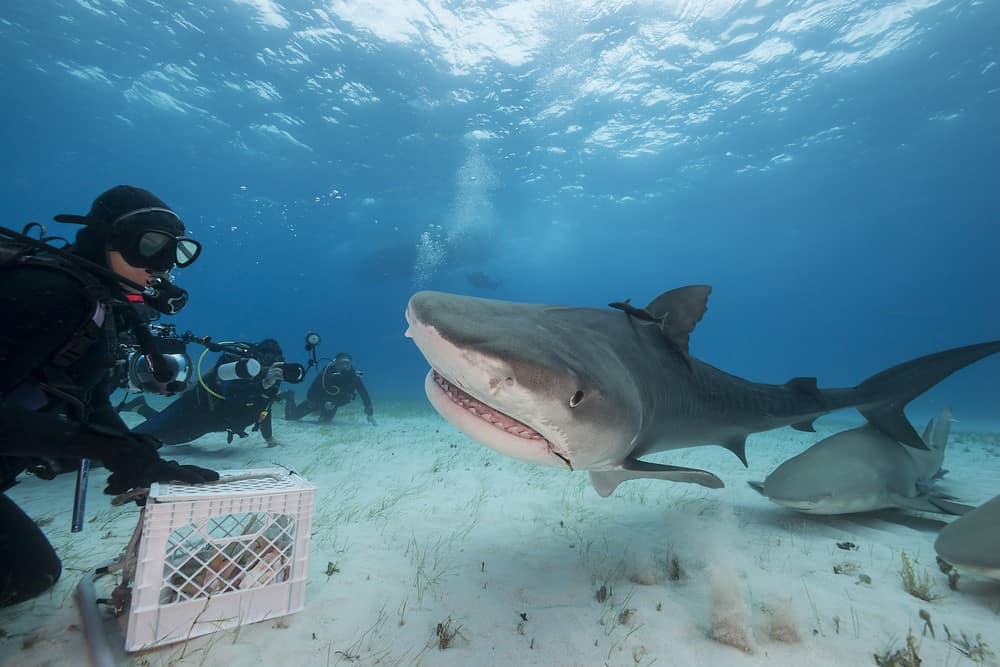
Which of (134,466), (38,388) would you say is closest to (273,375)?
(38,388)

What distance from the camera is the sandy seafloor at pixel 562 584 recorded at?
7.52ft

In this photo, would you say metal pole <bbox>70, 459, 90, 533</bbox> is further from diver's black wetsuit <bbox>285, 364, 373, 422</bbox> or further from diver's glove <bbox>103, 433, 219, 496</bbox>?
diver's black wetsuit <bbox>285, 364, 373, 422</bbox>

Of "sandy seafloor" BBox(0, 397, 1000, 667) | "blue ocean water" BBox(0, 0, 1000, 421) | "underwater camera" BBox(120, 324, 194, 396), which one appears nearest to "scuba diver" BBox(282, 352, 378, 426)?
"sandy seafloor" BBox(0, 397, 1000, 667)

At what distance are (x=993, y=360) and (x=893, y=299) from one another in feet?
122

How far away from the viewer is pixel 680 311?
377 centimetres

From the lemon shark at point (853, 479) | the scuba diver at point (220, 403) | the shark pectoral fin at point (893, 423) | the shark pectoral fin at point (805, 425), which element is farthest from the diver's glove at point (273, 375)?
the shark pectoral fin at point (893, 423)

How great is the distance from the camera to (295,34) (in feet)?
69.5

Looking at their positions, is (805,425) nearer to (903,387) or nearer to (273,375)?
(903,387)

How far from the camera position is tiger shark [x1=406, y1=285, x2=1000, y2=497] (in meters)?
1.74

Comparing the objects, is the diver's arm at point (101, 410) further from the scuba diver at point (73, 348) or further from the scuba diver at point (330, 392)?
the scuba diver at point (330, 392)

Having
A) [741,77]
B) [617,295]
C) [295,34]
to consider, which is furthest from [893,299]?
[295,34]

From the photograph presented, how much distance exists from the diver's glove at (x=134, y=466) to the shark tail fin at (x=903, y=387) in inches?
258

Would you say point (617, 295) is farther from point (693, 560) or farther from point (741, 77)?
point (693, 560)

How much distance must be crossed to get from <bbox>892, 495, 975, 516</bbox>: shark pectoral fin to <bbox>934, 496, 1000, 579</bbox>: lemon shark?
1.60m
